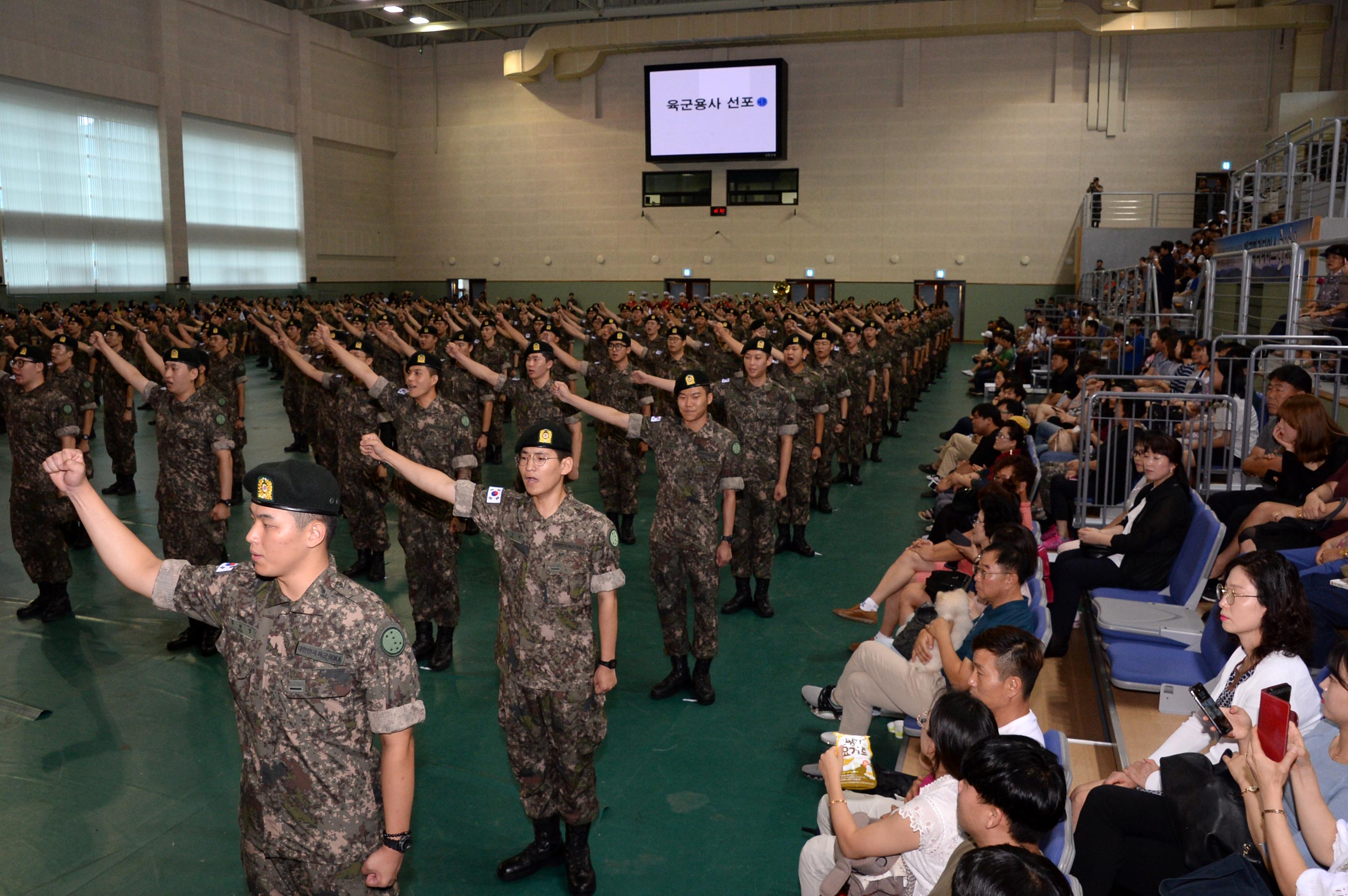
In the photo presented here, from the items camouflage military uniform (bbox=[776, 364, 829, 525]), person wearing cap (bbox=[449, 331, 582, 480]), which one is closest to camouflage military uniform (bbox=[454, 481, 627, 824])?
person wearing cap (bbox=[449, 331, 582, 480])

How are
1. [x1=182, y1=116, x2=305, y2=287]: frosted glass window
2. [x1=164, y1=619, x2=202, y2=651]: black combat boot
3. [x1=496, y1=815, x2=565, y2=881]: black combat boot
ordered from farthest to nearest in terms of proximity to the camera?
[x1=182, y1=116, x2=305, y2=287]: frosted glass window < [x1=164, y1=619, x2=202, y2=651]: black combat boot < [x1=496, y1=815, x2=565, y2=881]: black combat boot

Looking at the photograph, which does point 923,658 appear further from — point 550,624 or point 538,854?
point 538,854

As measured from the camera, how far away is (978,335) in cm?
2812

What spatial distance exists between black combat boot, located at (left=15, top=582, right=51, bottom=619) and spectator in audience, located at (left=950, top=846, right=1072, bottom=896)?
6650 mm

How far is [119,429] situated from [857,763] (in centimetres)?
950

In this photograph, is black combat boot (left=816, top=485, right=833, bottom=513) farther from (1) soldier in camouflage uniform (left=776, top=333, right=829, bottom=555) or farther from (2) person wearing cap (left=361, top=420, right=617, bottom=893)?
(2) person wearing cap (left=361, top=420, right=617, bottom=893)

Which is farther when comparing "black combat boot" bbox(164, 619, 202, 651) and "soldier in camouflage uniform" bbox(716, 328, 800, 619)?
"soldier in camouflage uniform" bbox(716, 328, 800, 619)

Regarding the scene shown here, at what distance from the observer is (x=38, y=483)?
6.28 m

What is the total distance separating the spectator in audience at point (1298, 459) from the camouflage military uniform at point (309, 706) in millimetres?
4716

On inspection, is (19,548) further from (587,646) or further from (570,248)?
(570,248)

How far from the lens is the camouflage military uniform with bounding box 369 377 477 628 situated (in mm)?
5539

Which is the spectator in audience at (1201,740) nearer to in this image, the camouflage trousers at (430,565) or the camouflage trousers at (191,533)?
the camouflage trousers at (430,565)

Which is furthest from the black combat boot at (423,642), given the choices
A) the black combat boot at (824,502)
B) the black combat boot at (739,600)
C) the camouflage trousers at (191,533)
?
the black combat boot at (824,502)

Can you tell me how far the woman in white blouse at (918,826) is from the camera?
9.35 feet
